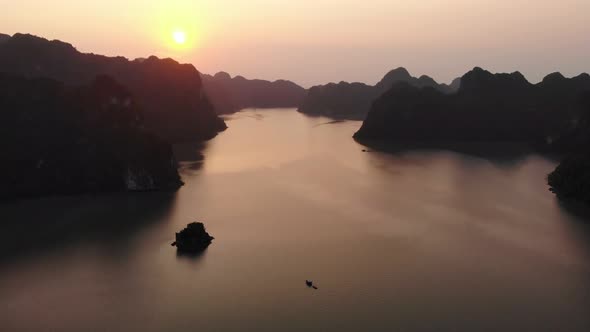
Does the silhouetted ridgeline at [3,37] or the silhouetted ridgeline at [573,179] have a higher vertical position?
the silhouetted ridgeline at [3,37]

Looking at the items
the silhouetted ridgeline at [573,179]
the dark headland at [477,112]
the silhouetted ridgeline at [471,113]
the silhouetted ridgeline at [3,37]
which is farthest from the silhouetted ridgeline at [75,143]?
the silhouetted ridgeline at [471,113]

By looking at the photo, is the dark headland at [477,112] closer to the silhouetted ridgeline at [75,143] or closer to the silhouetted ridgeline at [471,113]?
the silhouetted ridgeline at [471,113]

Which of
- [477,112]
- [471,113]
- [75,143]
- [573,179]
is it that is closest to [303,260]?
[573,179]

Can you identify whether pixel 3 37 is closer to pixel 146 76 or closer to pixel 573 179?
pixel 146 76

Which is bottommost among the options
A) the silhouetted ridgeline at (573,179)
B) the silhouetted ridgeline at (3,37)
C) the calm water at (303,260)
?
the calm water at (303,260)

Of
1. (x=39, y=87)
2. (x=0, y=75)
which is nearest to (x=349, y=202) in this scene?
(x=39, y=87)

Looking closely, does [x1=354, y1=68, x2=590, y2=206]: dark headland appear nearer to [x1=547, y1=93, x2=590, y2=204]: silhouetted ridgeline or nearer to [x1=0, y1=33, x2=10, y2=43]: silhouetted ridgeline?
[x1=547, y1=93, x2=590, y2=204]: silhouetted ridgeline
